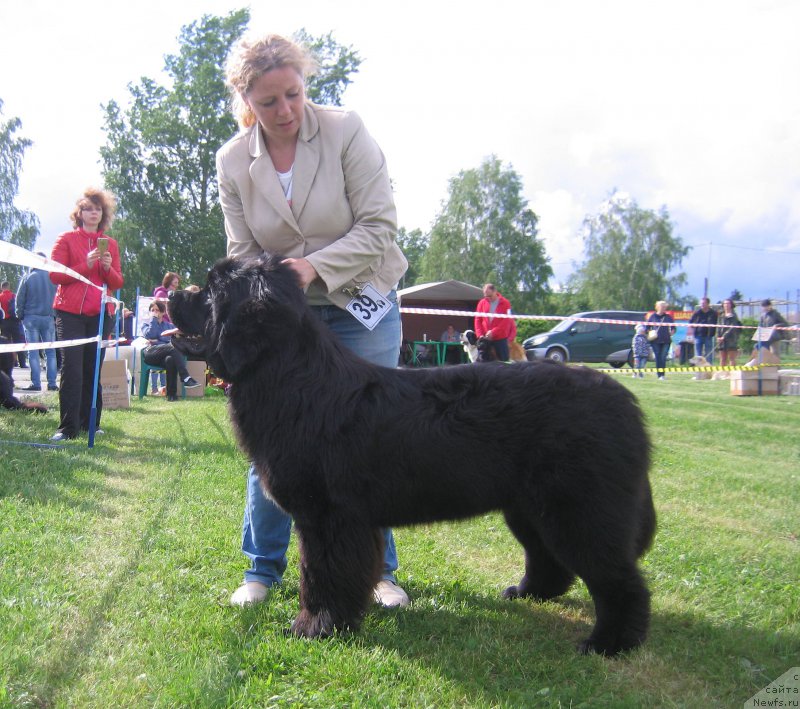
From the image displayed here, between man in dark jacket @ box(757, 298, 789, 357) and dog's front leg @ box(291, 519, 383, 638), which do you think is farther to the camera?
man in dark jacket @ box(757, 298, 789, 357)

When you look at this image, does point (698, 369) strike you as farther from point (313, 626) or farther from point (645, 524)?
point (313, 626)

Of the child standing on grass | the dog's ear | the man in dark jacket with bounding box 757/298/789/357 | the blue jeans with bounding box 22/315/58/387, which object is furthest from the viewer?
the child standing on grass

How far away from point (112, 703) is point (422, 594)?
1.59m

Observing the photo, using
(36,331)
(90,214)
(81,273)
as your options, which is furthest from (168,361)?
(90,214)

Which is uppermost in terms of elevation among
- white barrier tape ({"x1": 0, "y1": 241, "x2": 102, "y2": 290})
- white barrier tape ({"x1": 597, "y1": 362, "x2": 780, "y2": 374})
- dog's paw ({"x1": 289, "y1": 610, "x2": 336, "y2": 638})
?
white barrier tape ({"x1": 0, "y1": 241, "x2": 102, "y2": 290})

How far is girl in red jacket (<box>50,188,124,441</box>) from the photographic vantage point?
663 centimetres

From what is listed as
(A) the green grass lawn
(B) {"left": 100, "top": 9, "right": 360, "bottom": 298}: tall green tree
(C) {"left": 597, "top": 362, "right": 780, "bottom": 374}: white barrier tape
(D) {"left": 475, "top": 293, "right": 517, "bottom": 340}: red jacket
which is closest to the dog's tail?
(A) the green grass lawn

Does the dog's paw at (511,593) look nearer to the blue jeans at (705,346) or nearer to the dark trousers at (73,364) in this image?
the dark trousers at (73,364)

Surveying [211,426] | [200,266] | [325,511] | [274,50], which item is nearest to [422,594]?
[325,511]

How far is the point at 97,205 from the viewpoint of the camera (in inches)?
274

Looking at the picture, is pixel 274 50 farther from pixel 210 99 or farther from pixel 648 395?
pixel 210 99

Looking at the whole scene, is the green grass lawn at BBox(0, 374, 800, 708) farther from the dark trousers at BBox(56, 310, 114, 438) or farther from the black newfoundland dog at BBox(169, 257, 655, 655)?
the dark trousers at BBox(56, 310, 114, 438)

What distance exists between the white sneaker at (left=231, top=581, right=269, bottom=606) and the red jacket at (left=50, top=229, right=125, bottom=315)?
15.1 ft

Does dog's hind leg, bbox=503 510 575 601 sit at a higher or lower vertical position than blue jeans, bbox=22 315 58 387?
lower
